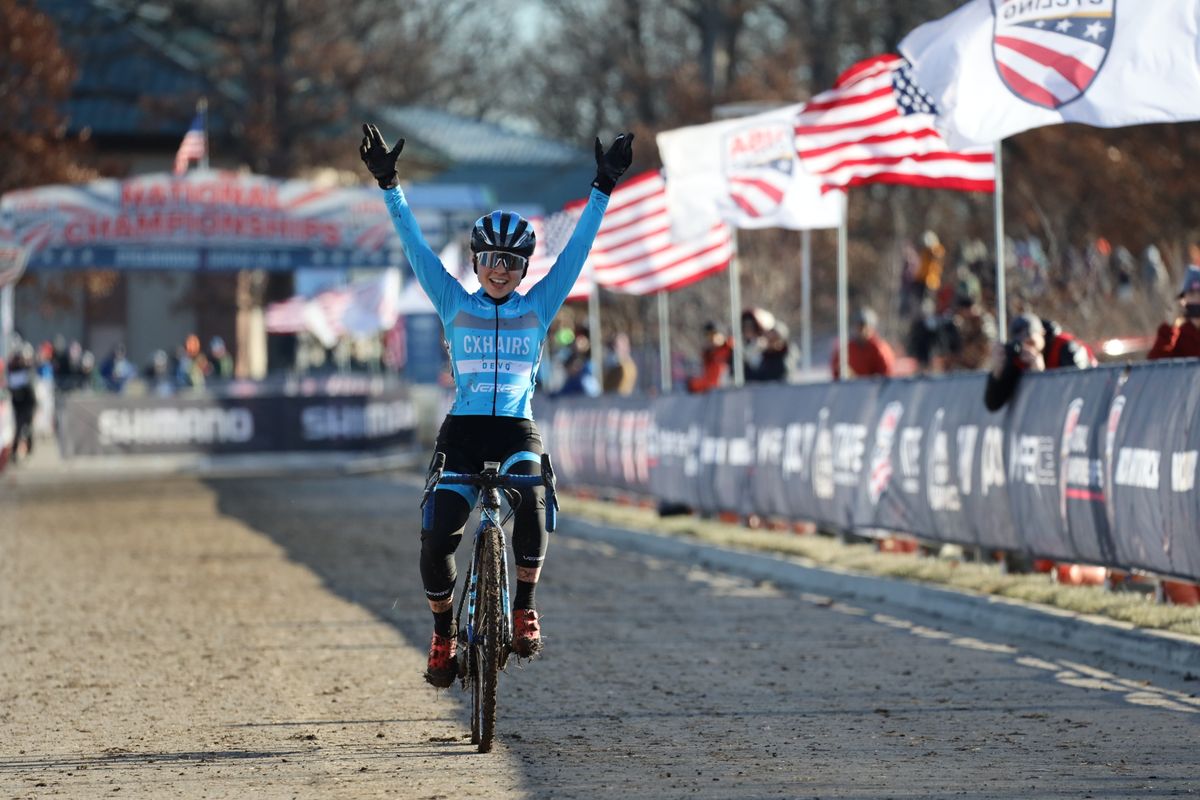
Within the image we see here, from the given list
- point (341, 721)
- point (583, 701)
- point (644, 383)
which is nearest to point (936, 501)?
point (583, 701)

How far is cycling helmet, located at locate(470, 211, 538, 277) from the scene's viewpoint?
30.3ft

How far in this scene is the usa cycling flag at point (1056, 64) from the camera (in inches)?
527

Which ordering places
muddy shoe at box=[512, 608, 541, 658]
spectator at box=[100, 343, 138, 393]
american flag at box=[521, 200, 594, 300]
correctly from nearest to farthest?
muddy shoe at box=[512, 608, 541, 658] < american flag at box=[521, 200, 594, 300] < spectator at box=[100, 343, 138, 393]

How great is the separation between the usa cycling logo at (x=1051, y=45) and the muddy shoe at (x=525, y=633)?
6.43 metres

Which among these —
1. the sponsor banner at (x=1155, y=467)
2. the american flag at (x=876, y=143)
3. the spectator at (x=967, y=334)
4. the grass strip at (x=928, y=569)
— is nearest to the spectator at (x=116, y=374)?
the spectator at (x=967, y=334)

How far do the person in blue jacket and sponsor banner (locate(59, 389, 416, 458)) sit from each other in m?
29.9

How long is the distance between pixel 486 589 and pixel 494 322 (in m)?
1.12

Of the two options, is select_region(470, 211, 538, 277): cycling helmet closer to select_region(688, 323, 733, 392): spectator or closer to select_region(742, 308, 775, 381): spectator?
select_region(742, 308, 775, 381): spectator

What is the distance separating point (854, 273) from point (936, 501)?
40496 mm

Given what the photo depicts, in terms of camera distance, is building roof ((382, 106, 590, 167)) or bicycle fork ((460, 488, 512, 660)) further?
building roof ((382, 106, 590, 167))

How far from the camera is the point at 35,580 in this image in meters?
17.7

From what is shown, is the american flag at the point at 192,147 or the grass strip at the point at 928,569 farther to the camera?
the american flag at the point at 192,147

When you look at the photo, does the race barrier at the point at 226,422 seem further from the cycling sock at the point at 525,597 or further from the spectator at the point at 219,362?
the cycling sock at the point at 525,597

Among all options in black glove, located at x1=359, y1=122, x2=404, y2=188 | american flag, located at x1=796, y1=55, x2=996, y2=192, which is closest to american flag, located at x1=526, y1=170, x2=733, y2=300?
american flag, located at x1=796, y1=55, x2=996, y2=192
